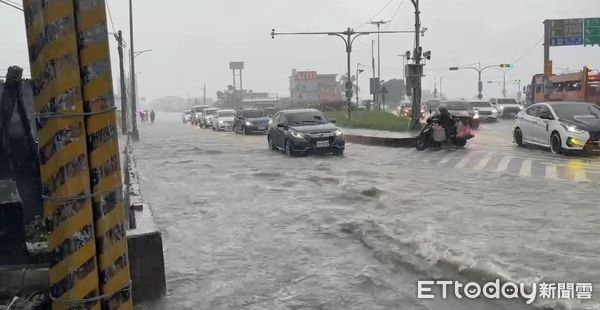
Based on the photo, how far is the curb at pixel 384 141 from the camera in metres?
19.2

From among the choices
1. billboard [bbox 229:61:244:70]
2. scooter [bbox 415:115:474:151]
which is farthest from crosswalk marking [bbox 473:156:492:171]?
billboard [bbox 229:61:244:70]

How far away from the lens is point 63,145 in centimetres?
260

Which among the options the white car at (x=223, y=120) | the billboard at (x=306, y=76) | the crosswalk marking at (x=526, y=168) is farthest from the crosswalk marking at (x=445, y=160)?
the billboard at (x=306, y=76)

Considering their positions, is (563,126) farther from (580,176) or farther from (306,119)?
(306,119)

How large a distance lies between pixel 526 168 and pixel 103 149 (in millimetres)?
11824

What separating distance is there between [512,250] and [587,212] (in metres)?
2.64

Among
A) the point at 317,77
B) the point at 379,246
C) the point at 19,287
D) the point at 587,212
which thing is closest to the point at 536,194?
the point at 587,212

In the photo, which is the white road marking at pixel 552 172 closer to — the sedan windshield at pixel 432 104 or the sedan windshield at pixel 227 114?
the sedan windshield at pixel 227 114

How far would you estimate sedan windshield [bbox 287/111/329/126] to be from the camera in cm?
1753

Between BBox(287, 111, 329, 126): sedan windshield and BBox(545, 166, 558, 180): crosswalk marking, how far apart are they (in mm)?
7182

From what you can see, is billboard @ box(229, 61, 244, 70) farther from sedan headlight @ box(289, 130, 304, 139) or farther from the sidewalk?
sedan headlight @ box(289, 130, 304, 139)

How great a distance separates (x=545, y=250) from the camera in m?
6.07

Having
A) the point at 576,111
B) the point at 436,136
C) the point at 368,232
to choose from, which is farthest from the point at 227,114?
the point at 368,232

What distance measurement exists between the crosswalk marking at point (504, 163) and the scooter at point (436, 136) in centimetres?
257
